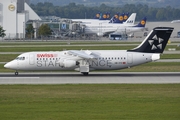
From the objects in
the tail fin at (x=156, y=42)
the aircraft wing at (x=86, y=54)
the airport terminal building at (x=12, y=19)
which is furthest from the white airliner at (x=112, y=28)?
the aircraft wing at (x=86, y=54)

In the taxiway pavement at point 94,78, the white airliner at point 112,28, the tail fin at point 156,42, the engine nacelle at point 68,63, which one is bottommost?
the taxiway pavement at point 94,78

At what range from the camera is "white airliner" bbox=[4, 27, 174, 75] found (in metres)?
49.6

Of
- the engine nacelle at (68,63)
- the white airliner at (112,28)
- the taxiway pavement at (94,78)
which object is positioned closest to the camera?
the taxiway pavement at (94,78)

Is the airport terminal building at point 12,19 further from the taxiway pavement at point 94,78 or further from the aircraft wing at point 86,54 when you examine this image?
the aircraft wing at point 86,54

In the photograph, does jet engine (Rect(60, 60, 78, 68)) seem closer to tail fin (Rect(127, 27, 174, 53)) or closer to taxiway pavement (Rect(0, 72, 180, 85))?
taxiway pavement (Rect(0, 72, 180, 85))
